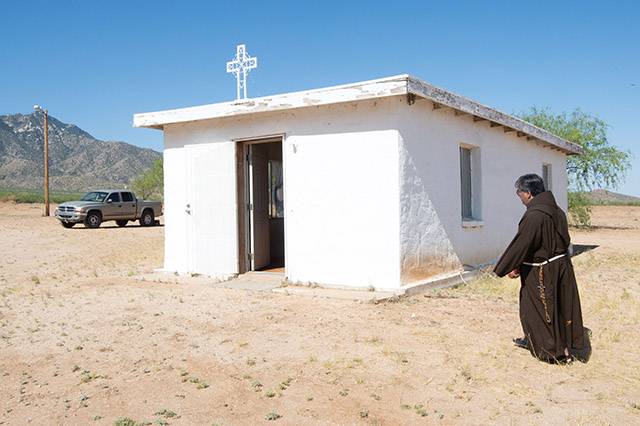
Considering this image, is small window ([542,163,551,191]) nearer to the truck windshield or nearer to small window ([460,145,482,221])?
small window ([460,145,482,221])

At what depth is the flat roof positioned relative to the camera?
23.8 feet

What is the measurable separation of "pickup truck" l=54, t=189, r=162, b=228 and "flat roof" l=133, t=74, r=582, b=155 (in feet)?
44.5

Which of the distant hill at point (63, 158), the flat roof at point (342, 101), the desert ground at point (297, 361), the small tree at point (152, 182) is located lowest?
the desert ground at point (297, 361)

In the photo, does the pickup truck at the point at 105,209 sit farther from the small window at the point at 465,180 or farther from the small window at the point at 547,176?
the small window at the point at 547,176

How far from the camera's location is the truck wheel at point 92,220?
21775 mm

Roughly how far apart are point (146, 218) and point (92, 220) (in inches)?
114

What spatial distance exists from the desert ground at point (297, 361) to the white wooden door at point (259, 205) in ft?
5.07

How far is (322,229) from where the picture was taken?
26.6 ft

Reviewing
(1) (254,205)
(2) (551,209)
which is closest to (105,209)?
(1) (254,205)

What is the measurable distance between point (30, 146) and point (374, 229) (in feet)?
421

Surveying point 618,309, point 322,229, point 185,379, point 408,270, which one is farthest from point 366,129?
point 185,379

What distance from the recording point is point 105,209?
22.5 metres

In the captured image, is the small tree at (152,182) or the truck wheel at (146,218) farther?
the small tree at (152,182)

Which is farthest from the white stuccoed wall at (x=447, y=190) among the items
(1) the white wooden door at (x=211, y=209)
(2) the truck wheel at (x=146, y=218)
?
(2) the truck wheel at (x=146, y=218)
